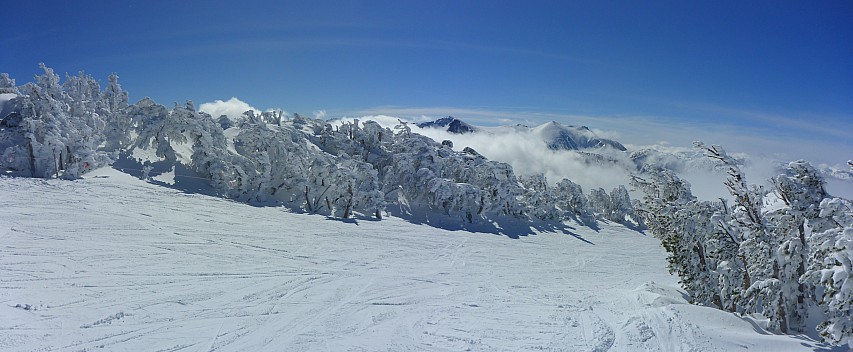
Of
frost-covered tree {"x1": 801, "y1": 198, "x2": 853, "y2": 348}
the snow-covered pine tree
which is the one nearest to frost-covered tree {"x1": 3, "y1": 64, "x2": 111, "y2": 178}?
the snow-covered pine tree

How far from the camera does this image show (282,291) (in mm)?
17953

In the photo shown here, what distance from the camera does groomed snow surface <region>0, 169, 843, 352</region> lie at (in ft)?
43.4

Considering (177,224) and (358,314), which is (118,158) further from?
(358,314)

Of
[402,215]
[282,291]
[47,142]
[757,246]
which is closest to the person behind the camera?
[757,246]

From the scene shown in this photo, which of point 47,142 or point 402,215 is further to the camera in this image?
point 402,215

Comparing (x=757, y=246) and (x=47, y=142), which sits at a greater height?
(x=47, y=142)

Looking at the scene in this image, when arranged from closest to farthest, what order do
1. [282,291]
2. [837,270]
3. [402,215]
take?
1. [837,270]
2. [282,291]
3. [402,215]

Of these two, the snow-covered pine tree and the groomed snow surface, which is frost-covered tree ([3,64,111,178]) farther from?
the snow-covered pine tree

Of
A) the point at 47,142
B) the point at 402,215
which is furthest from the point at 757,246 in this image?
the point at 47,142

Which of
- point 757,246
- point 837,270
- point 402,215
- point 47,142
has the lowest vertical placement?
point 402,215

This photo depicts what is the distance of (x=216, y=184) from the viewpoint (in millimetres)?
41219

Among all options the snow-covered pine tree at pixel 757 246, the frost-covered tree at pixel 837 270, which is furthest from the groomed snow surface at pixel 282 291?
the frost-covered tree at pixel 837 270

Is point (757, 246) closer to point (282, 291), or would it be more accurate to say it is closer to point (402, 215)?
point (282, 291)

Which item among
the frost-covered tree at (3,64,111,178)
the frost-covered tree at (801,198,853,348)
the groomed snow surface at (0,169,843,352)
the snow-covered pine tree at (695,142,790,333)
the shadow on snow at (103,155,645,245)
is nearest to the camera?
the frost-covered tree at (801,198,853,348)
